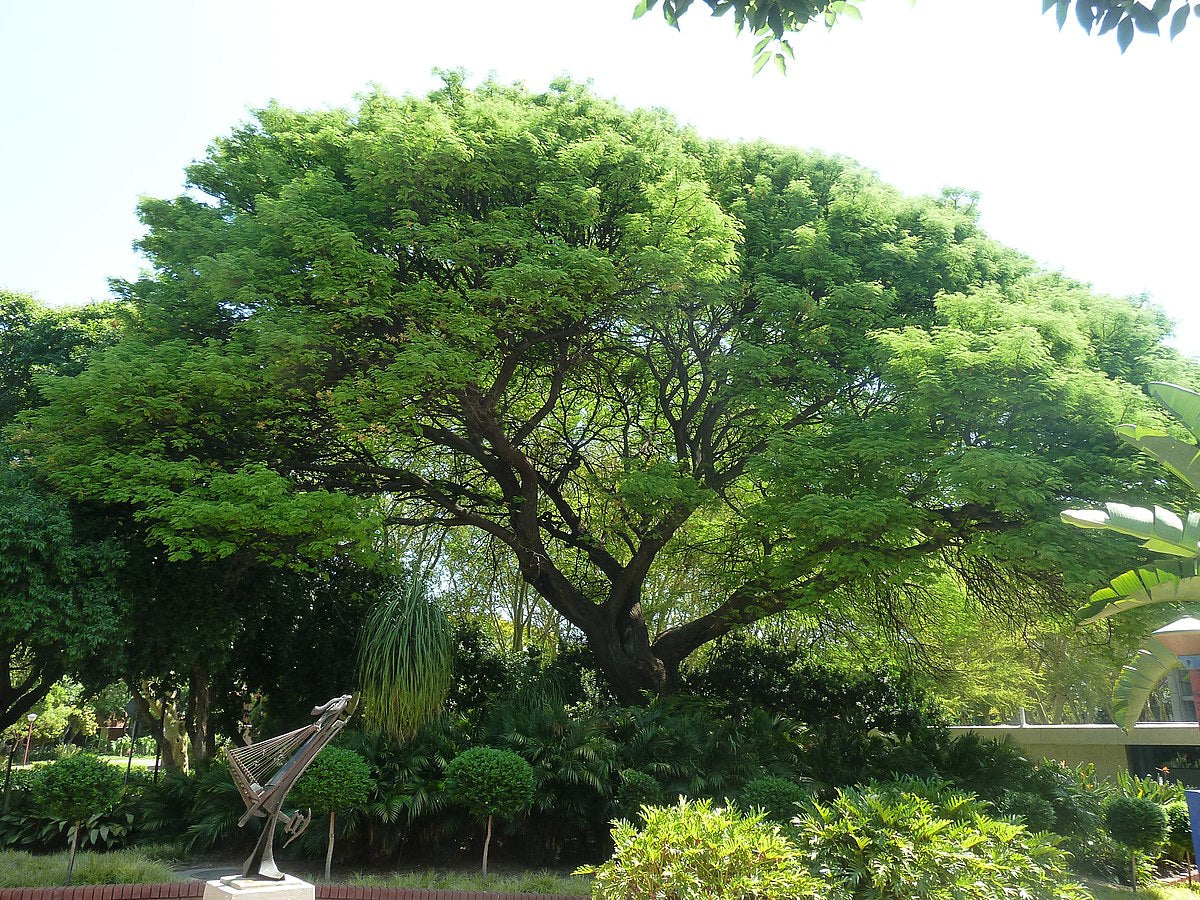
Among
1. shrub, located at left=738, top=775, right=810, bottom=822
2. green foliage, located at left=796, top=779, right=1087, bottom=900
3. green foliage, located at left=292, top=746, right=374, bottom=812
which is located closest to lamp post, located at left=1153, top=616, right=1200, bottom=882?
green foliage, located at left=796, top=779, right=1087, bottom=900

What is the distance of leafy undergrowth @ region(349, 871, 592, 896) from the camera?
368 inches

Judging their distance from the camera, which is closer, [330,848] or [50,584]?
[330,848]

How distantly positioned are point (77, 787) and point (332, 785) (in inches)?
112

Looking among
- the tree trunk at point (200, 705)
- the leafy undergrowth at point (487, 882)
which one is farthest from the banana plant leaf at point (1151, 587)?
the tree trunk at point (200, 705)

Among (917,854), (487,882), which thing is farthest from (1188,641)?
(487,882)

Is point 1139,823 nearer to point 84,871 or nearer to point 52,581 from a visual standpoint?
point 84,871

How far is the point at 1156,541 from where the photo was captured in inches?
332

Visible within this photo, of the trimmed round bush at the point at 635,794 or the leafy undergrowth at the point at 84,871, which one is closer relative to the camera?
the leafy undergrowth at the point at 84,871

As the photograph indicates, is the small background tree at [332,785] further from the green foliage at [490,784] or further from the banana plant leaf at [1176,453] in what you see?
the banana plant leaf at [1176,453]

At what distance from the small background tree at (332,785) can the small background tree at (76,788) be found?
2.15 meters

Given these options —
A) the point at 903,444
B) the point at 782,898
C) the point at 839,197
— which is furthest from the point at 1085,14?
the point at 839,197

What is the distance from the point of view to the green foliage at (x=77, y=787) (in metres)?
9.50

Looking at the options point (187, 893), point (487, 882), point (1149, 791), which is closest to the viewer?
point (187, 893)

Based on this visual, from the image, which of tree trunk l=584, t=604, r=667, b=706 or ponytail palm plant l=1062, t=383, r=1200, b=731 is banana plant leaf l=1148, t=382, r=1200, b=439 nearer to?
ponytail palm plant l=1062, t=383, r=1200, b=731
